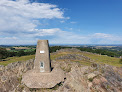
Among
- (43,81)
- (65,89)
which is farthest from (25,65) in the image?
(65,89)

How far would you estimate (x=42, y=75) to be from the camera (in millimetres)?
18969

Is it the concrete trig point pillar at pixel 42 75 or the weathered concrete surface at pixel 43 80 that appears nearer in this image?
the weathered concrete surface at pixel 43 80

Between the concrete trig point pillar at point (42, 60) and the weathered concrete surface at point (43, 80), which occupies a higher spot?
the concrete trig point pillar at point (42, 60)

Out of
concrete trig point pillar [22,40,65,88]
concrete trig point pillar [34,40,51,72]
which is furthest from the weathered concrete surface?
concrete trig point pillar [34,40,51,72]

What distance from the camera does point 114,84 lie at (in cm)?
1661

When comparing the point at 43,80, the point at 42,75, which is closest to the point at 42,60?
the point at 42,75

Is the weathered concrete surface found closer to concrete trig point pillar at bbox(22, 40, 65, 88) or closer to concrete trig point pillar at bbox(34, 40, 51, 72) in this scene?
concrete trig point pillar at bbox(22, 40, 65, 88)

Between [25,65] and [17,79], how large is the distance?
20.1ft

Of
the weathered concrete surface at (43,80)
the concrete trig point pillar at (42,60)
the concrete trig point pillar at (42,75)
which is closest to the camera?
the weathered concrete surface at (43,80)

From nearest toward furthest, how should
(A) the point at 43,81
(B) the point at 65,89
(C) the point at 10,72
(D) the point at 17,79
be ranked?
(B) the point at 65,89
(A) the point at 43,81
(D) the point at 17,79
(C) the point at 10,72

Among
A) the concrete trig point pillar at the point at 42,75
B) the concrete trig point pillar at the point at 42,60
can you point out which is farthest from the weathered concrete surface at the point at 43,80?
the concrete trig point pillar at the point at 42,60

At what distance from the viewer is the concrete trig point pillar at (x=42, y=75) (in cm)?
1724

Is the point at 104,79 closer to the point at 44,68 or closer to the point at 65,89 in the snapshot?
the point at 65,89

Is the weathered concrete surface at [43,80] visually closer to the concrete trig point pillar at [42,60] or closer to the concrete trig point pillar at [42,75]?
the concrete trig point pillar at [42,75]
